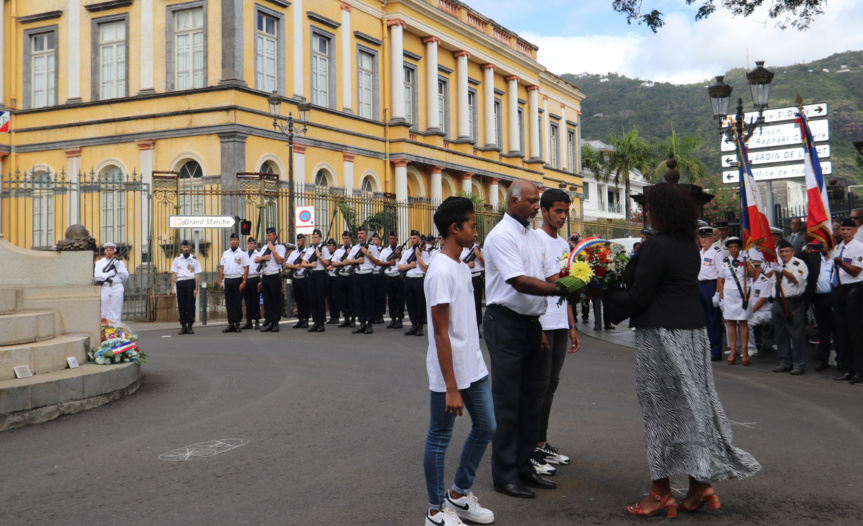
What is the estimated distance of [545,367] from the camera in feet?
17.7

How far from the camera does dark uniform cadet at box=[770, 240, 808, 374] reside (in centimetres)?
1062

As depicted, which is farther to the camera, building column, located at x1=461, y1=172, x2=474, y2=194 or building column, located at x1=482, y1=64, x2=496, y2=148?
building column, located at x1=482, y1=64, x2=496, y2=148

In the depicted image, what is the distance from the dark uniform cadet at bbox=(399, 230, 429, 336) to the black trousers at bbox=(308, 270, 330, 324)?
80.0 inches

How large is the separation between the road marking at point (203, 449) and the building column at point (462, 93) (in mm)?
32482

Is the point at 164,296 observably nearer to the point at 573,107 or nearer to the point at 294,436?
the point at 294,436

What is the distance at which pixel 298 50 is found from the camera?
28234 mm

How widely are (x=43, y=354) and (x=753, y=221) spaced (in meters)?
9.32

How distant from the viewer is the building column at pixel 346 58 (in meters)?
30.5

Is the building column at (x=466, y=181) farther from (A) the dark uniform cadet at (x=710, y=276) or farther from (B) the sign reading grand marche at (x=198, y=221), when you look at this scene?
(A) the dark uniform cadet at (x=710, y=276)

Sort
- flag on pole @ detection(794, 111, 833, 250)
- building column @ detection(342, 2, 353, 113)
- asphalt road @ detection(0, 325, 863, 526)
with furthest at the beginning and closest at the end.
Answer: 1. building column @ detection(342, 2, 353, 113)
2. flag on pole @ detection(794, 111, 833, 250)
3. asphalt road @ detection(0, 325, 863, 526)

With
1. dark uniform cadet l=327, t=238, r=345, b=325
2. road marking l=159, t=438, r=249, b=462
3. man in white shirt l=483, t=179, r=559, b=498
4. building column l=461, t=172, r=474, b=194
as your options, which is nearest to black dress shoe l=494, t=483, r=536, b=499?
man in white shirt l=483, t=179, r=559, b=498

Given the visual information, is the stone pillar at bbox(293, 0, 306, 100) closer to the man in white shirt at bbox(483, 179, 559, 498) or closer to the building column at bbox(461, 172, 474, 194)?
the building column at bbox(461, 172, 474, 194)

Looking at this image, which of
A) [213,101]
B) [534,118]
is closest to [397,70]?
[213,101]

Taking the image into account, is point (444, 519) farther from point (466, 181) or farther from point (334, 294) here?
point (466, 181)
